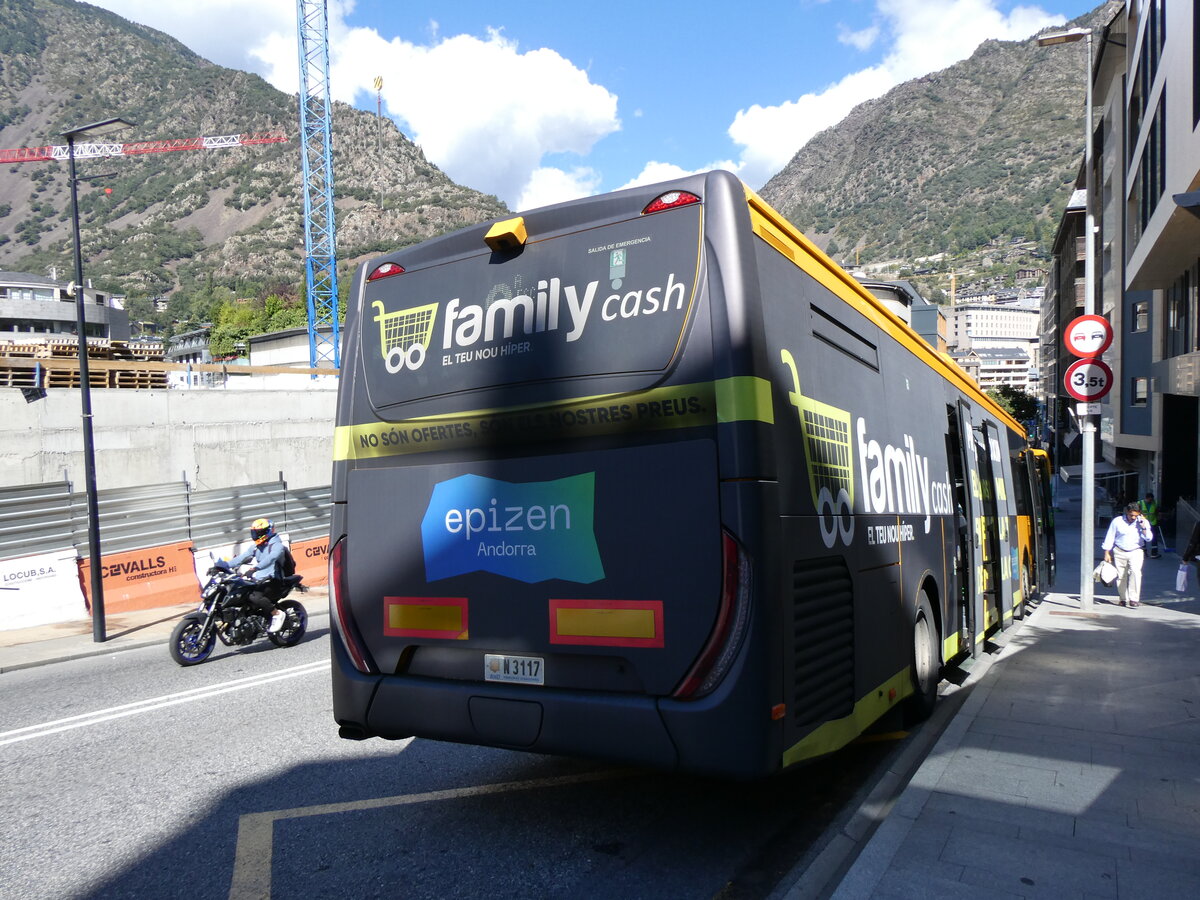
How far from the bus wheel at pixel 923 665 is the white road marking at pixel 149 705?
6196 millimetres

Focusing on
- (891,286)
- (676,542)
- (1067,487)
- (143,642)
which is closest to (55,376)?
(143,642)

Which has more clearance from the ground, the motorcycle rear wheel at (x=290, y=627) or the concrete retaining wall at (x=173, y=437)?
the concrete retaining wall at (x=173, y=437)

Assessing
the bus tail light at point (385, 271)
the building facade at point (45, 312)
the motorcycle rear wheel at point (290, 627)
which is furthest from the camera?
the building facade at point (45, 312)

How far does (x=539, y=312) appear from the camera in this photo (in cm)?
466

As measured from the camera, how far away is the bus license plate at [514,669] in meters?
4.50

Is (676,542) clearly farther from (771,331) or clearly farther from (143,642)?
(143,642)

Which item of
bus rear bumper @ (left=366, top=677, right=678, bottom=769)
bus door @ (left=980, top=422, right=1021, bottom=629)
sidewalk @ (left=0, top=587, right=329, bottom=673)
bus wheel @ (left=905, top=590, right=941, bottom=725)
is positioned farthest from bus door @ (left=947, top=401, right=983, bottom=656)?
sidewalk @ (left=0, top=587, right=329, bottom=673)

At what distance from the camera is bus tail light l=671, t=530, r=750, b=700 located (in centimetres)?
401

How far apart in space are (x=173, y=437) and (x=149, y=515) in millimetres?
10266

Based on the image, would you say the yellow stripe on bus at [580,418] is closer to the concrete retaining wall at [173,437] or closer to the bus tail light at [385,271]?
the bus tail light at [385,271]

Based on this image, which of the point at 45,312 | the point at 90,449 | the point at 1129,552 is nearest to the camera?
the point at 90,449

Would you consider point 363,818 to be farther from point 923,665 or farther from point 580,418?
point 923,665

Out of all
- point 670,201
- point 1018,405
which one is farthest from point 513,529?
point 1018,405

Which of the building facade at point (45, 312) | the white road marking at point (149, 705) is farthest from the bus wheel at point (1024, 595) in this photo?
the building facade at point (45, 312)
